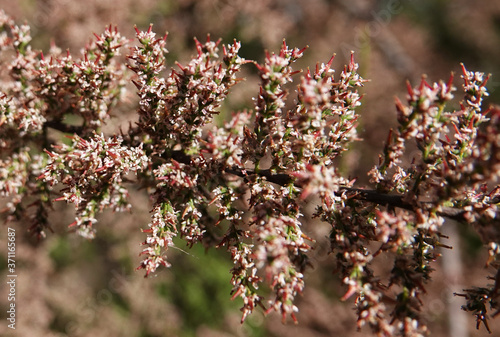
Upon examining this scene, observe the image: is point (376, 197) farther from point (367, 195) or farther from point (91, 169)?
point (91, 169)

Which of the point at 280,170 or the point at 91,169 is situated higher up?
the point at 280,170

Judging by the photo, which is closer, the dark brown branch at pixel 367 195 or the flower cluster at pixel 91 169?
the dark brown branch at pixel 367 195

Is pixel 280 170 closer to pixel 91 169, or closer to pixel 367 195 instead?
pixel 367 195

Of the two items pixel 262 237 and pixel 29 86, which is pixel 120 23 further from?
pixel 262 237

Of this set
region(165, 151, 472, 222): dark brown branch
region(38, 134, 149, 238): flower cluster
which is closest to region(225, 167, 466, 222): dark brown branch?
region(165, 151, 472, 222): dark brown branch

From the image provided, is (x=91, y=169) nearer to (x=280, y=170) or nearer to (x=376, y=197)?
(x=280, y=170)

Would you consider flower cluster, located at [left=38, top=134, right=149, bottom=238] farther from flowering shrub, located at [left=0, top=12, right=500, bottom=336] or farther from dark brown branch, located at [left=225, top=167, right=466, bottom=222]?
dark brown branch, located at [left=225, top=167, right=466, bottom=222]

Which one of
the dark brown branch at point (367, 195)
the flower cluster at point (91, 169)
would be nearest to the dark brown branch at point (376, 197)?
the dark brown branch at point (367, 195)

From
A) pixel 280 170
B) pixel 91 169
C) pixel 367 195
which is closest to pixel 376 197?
pixel 367 195

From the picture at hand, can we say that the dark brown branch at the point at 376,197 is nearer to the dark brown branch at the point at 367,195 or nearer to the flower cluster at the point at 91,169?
the dark brown branch at the point at 367,195
